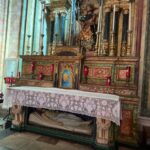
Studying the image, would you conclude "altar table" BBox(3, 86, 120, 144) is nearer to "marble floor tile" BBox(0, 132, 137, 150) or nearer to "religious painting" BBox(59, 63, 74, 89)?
"marble floor tile" BBox(0, 132, 137, 150)

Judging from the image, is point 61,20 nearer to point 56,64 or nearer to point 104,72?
point 56,64

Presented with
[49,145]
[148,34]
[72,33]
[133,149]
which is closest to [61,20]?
[72,33]

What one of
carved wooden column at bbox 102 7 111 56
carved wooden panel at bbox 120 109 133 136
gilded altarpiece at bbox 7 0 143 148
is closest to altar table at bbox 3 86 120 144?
gilded altarpiece at bbox 7 0 143 148

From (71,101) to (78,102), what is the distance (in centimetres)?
15

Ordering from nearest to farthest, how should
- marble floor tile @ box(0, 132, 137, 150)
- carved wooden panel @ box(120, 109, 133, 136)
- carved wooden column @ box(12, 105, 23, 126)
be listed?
marble floor tile @ box(0, 132, 137, 150)
carved wooden panel @ box(120, 109, 133, 136)
carved wooden column @ box(12, 105, 23, 126)

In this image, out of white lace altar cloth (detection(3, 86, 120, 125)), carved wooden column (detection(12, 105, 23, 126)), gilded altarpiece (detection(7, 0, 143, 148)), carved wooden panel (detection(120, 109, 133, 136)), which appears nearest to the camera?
white lace altar cloth (detection(3, 86, 120, 125))

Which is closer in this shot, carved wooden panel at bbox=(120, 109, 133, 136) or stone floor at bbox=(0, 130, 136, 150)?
stone floor at bbox=(0, 130, 136, 150)

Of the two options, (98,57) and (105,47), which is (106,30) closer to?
(105,47)

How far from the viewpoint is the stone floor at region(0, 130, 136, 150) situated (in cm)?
345

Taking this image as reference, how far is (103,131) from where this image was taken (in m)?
3.49

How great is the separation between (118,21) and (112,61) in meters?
1.28

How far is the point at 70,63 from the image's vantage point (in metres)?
4.66

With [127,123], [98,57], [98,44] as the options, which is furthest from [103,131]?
[98,44]

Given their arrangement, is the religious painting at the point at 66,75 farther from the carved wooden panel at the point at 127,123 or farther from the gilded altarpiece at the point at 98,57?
the carved wooden panel at the point at 127,123
